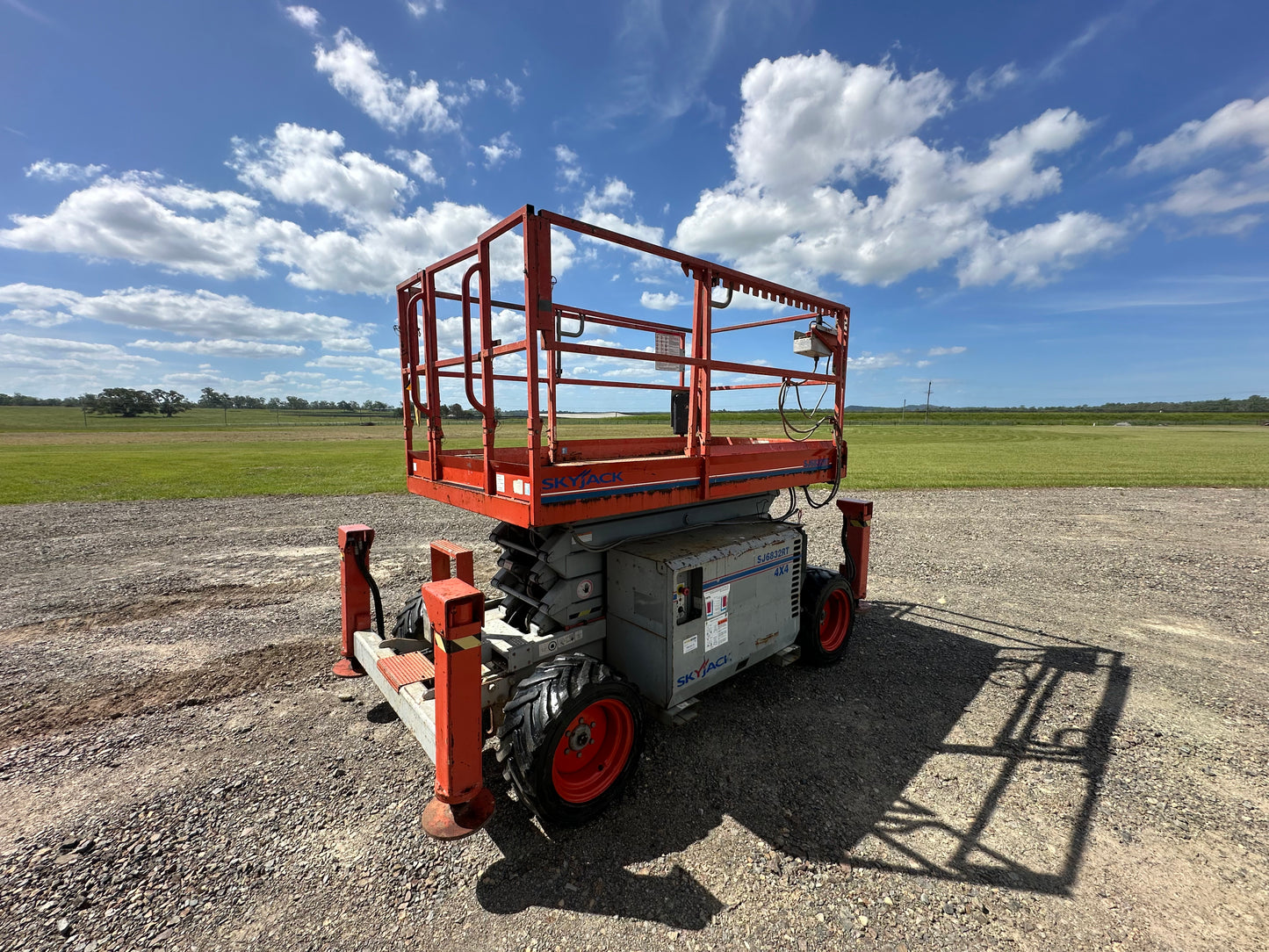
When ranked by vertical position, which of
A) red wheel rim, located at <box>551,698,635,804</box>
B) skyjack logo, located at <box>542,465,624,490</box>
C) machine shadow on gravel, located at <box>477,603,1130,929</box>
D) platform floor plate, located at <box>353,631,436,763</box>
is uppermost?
skyjack logo, located at <box>542,465,624,490</box>

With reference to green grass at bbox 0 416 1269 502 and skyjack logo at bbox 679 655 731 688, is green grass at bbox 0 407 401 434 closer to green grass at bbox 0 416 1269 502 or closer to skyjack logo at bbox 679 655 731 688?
green grass at bbox 0 416 1269 502

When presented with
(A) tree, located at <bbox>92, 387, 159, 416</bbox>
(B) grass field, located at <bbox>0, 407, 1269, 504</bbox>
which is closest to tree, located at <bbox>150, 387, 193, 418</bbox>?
(A) tree, located at <bbox>92, 387, 159, 416</bbox>

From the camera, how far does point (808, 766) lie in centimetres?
386

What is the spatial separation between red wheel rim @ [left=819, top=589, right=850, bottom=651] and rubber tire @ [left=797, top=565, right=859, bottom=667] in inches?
2.9

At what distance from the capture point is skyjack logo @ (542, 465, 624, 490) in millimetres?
3099

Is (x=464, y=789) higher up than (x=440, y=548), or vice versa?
(x=440, y=548)

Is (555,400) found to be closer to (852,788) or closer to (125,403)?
(852,788)

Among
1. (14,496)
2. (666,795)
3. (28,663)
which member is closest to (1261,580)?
(666,795)

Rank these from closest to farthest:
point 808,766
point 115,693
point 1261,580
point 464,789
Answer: point 464,789 < point 808,766 < point 115,693 < point 1261,580

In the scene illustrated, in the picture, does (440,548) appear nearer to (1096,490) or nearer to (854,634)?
(854,634)

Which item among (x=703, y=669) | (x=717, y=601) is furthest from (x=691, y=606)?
(x=703, y=669)

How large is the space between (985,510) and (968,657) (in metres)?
10.2

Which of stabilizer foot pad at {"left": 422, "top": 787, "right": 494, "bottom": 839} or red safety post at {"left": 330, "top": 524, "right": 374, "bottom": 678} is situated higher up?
red safety post at {"left": 330, "top": 524, "right": 374, "bottom": 678}

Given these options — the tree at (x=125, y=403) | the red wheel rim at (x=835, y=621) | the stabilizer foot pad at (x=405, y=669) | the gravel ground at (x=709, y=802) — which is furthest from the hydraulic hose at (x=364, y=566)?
Answer: the tree at (x=125, y=403)
